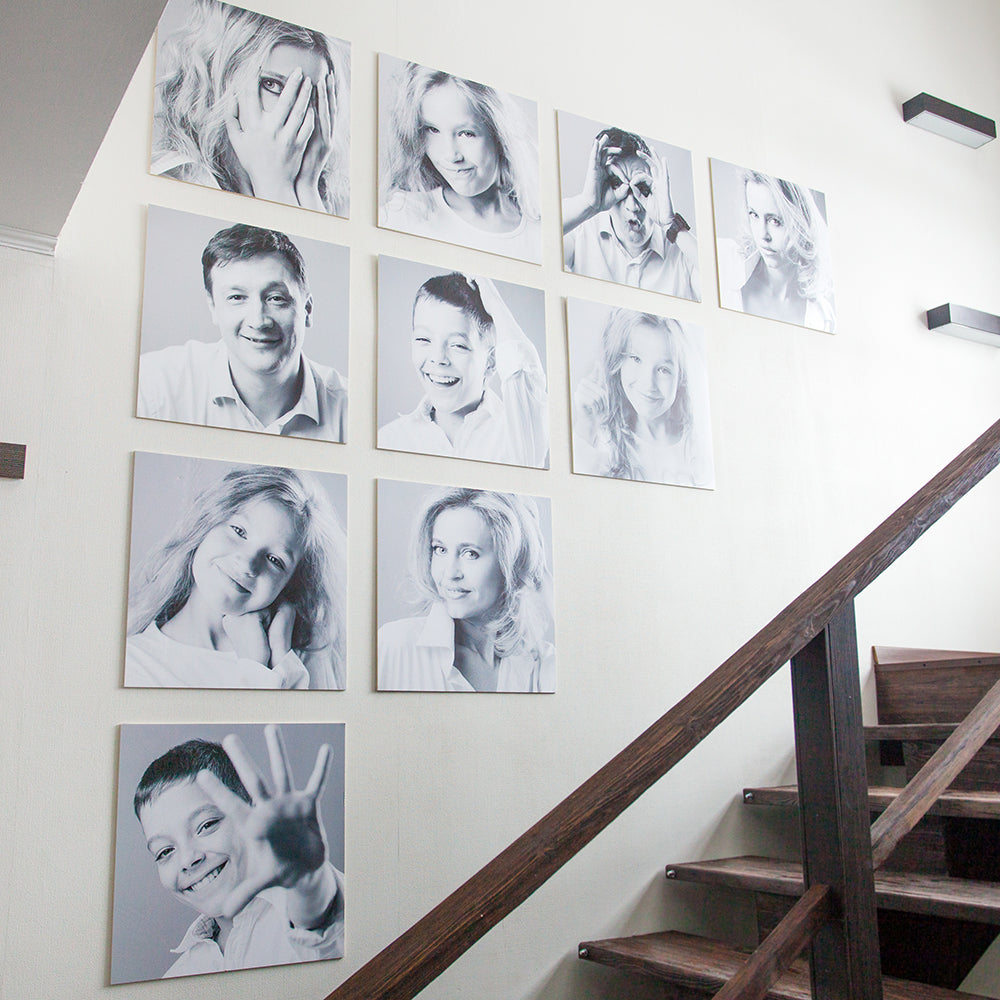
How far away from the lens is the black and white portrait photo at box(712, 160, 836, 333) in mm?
3439

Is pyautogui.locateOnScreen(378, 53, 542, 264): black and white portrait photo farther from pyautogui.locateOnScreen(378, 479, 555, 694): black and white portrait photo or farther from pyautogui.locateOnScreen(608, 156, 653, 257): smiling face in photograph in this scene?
pyautogui.locateOnScreen(378, 479, 555, 694): black and white portrait photo

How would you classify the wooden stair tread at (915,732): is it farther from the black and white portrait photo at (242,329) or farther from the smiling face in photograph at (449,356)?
the black and white portrait photo at (242,329)

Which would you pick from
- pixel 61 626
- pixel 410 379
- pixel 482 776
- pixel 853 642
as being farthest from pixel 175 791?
pixel 853 642

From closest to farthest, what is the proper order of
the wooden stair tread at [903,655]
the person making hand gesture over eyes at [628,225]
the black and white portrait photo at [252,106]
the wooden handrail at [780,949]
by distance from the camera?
the wooden handrail at [780,949] < the black and white portrait photo at [252,106] < the person making hand gesture over eyes at [628,225] < the wooden stair tread at [903,655]

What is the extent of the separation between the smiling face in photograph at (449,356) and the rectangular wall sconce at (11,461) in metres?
1.00

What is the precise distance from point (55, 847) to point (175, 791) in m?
0.25

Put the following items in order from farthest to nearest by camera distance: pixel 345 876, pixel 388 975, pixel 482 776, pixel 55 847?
pixel 482 776
pixel 345 876
pixel 55 847
pixel 388 975

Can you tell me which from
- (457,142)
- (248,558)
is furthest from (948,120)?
(248,558)

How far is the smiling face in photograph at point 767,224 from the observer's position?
11.5 ft

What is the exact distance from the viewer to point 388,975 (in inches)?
44.8

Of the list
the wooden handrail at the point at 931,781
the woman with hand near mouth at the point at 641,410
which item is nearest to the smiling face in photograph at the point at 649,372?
the woman with hand near mouth at the point at 641,410

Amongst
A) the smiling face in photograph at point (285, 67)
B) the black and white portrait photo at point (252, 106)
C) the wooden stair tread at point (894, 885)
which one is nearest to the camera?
the wooden stair tread at point (894, 885)

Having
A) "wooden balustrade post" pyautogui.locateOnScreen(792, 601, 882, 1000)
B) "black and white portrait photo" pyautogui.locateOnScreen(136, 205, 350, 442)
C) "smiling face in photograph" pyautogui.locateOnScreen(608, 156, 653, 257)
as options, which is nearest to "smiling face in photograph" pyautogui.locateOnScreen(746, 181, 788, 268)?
"smiling face in photograph" pyautogui.locateOnScreen(608, 156, 653, 257)

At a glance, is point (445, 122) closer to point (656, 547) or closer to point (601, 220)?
point (601, 220)
